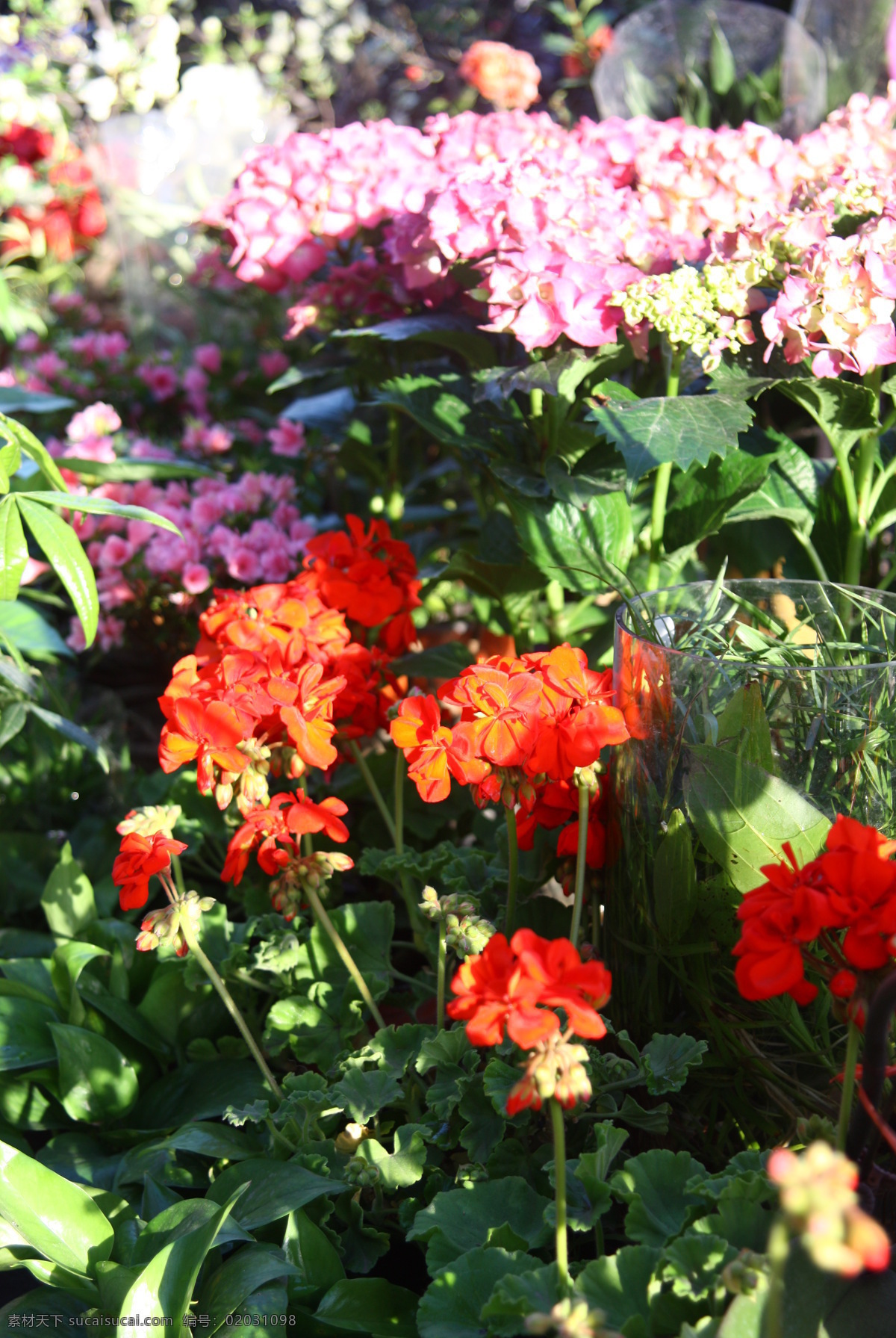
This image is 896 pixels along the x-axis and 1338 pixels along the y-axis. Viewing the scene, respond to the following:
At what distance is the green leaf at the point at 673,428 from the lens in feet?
2.70

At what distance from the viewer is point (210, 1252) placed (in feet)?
2.30

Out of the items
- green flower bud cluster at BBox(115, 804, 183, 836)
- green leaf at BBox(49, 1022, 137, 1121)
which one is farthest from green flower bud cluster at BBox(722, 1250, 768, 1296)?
green leaf at BBox(49, 1022, 137, 1121)

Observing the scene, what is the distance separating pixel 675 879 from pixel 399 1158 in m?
0.28

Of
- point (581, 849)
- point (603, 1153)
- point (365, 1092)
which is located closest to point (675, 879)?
point (581, 849)

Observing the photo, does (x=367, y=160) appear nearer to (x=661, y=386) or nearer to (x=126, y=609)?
(x=661, y=386)

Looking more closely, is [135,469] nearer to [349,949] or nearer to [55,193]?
[349,949]

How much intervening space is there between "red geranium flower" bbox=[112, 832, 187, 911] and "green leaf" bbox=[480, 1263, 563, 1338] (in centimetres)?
33

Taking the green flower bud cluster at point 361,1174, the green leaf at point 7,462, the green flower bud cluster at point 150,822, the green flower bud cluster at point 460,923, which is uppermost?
the green leaf at point 7,462

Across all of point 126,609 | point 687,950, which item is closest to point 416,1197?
point 687,950

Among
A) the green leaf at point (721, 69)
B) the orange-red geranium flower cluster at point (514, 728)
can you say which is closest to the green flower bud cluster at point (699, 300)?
the orange-red geranium flower cluster at point (514, 728)

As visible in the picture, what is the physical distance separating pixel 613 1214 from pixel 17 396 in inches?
48.4

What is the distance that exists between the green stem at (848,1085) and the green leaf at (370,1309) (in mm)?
306

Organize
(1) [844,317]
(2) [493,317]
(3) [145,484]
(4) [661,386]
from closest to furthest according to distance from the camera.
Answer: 1. (1) [844,317]
2. (2) [493,317]
3. (4) [661,386]
4. (3) [145,484]

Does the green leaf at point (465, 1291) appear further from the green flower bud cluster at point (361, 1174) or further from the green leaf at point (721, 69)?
the green leaf at point (721, 69)
